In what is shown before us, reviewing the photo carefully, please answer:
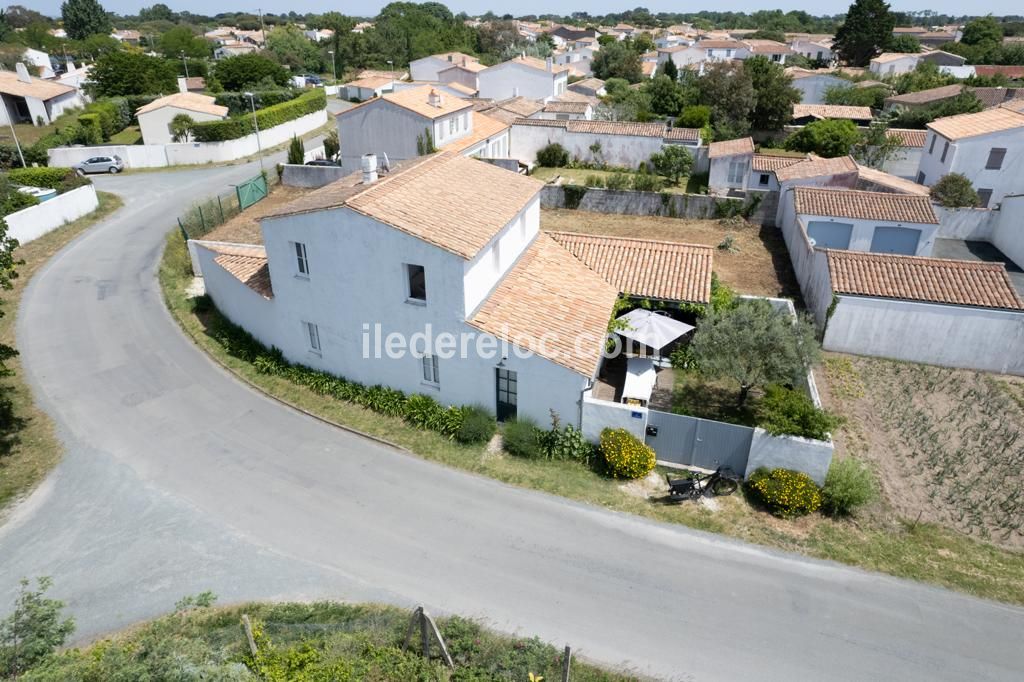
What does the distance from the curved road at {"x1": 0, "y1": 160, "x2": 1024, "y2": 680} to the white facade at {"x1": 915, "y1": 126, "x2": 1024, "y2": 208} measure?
34528mm

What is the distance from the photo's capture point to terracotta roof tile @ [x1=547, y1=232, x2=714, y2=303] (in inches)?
916

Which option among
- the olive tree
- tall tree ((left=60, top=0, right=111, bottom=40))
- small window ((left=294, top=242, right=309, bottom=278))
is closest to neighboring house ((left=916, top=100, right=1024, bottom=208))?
the olive tree

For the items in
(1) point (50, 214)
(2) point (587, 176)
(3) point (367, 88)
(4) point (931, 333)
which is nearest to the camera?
(4) point (931, 333)

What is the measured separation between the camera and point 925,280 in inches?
932

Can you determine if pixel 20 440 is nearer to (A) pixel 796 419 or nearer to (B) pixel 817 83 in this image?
(A) pixel 796 419

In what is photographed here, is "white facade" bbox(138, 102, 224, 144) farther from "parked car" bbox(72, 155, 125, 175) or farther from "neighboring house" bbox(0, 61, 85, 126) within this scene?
"neighboring house" bbox(0, 61, 85, 126)

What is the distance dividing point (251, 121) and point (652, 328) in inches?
Answer: 1926

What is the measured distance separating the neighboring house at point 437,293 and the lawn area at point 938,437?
6530 mm

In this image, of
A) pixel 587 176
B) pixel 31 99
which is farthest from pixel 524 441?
pixel 31 99

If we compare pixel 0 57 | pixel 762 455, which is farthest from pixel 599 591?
pixel 0 57

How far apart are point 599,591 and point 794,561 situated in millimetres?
4870

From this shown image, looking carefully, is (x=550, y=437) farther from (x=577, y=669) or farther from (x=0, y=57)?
(x=0, y=57)

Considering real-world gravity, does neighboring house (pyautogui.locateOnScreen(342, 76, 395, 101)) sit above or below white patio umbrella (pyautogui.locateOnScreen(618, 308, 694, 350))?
above

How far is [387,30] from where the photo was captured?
394ft
